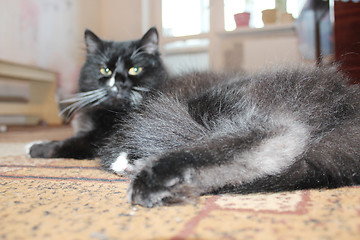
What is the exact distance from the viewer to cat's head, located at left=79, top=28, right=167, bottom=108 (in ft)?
5.00

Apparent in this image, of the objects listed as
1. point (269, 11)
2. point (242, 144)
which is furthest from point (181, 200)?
point (269, 11)

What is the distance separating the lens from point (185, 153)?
0.76m

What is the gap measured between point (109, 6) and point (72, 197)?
5481mm

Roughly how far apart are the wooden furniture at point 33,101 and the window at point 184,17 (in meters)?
2.06

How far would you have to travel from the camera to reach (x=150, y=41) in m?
1.67

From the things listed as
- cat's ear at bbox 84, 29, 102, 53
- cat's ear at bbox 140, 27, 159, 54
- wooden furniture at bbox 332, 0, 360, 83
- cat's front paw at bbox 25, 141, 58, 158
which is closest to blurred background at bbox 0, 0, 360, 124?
wooden furniture at bbox 332, 0, 360, 83

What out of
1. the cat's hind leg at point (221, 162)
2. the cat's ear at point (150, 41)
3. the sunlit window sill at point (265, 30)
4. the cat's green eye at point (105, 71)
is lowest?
the cat's hind leg at point (221, 162)

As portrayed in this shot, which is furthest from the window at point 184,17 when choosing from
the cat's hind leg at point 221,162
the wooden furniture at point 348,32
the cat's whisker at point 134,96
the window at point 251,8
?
the cat's hind leg at point 221,162

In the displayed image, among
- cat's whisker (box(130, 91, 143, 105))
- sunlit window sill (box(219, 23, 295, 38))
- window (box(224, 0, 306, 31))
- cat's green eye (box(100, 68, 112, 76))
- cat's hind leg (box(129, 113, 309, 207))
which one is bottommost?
cat's hind leg (box(129, 113, 309, 207))

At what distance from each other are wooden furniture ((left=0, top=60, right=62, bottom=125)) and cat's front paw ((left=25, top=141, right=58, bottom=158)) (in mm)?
2694

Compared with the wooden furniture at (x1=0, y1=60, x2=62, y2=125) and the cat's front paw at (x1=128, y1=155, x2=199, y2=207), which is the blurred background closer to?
the wooden furniture at (x1=0, y1=60, x2=62, y2=125)

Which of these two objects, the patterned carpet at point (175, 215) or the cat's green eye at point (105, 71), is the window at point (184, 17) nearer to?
the cat's green eye at point (105, 71)

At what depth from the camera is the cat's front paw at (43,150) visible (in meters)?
1.53

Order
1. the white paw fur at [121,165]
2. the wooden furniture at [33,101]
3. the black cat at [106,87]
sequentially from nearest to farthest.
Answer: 1. the white paw fur at [121,165]
2. the black cat at [106,87]
3. the wooden furniture at [33,101]
